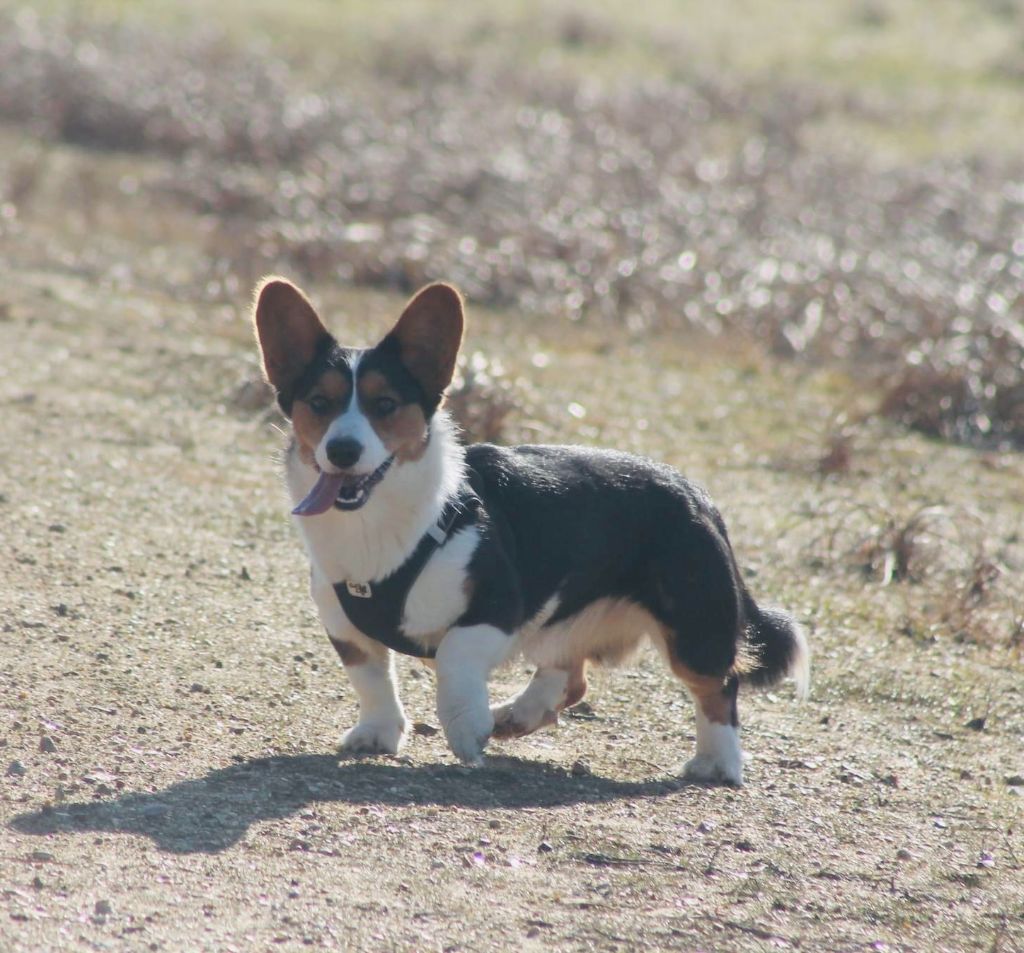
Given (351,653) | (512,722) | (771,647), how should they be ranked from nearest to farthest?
1. (351,653)
2. (512,722)
3. (771,647)

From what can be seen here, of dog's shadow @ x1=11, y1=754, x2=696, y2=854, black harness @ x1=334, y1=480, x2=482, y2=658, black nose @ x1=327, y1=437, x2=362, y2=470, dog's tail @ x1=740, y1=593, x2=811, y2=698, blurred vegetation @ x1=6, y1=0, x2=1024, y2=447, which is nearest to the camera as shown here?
dog's shadow @ x1=11, y1=754, x2=696, y2=854

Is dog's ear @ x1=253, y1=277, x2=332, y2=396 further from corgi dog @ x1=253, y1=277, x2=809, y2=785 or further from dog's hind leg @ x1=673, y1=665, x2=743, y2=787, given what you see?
dog's hind leg @ x1=673, y1=665, x2=743, y2=787

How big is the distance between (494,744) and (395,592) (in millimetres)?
914

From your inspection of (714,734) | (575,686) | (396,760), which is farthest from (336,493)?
(714,734)

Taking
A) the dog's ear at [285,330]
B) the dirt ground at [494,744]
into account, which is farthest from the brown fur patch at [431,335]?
the dirt ground at [494,744]

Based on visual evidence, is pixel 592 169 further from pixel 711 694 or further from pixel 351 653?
pixel 351 653

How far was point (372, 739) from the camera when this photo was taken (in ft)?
17.8

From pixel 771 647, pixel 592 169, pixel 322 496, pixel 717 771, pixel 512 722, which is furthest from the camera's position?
pixel 592 169

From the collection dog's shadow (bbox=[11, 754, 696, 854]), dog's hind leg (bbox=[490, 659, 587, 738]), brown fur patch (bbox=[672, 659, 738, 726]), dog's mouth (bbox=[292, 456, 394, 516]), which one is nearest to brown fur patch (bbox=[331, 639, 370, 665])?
dog's shadow (bbox=[11, 754, 696, 854])

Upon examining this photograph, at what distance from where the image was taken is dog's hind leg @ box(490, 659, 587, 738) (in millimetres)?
5809

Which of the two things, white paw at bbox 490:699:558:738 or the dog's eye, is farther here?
white paw at bbox 490:699:558:738

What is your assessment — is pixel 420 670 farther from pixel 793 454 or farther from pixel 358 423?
pixel 793 454

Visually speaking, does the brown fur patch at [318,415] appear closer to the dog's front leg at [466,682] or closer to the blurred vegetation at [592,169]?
the dog's front leg at [466,682]

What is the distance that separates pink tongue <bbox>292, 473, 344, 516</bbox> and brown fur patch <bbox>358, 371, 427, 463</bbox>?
18cm
